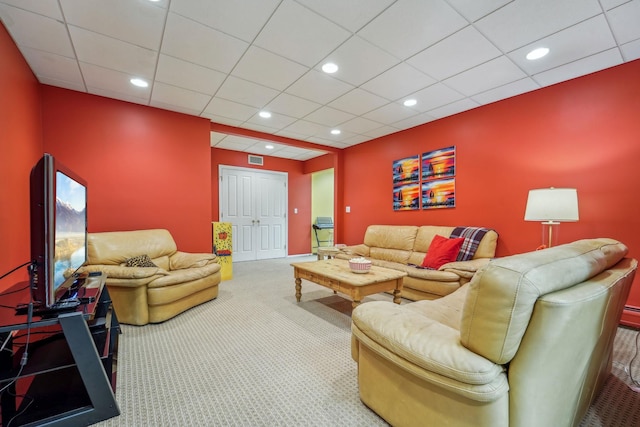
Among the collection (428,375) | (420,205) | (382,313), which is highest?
(420,205)

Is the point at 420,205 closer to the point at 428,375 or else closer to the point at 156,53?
the point at 428,375

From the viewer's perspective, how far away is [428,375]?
1074mm

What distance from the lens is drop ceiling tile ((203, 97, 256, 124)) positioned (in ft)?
11.7

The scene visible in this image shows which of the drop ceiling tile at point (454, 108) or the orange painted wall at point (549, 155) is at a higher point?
the drop ceiling tile at point (454, 108)

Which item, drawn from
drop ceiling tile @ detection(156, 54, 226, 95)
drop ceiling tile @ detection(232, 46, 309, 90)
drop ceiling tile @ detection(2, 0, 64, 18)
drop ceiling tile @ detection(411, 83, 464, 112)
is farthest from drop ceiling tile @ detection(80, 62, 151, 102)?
drop ceiling tile @ detection(411, 83, 464, 112)

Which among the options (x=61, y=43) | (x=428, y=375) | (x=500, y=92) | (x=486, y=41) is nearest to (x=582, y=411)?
(x=428, y=375)

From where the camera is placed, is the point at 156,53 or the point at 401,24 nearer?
the point at 401,24

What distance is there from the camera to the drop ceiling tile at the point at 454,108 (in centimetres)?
349

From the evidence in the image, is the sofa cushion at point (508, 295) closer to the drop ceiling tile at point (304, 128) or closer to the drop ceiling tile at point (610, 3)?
the drop ceiling tile at point (610, 3)

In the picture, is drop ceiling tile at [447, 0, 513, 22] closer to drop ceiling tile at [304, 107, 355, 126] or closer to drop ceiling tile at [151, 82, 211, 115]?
drop ceiling tile at [304, 107, 355, 126]

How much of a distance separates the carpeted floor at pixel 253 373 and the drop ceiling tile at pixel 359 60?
2534 millimetres

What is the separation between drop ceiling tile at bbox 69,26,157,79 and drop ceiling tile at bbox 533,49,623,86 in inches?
153

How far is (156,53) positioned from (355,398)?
3.16 meters

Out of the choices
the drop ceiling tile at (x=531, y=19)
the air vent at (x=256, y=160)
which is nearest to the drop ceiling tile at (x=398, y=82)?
the drop ceiling tile at (x=531, y=19)
